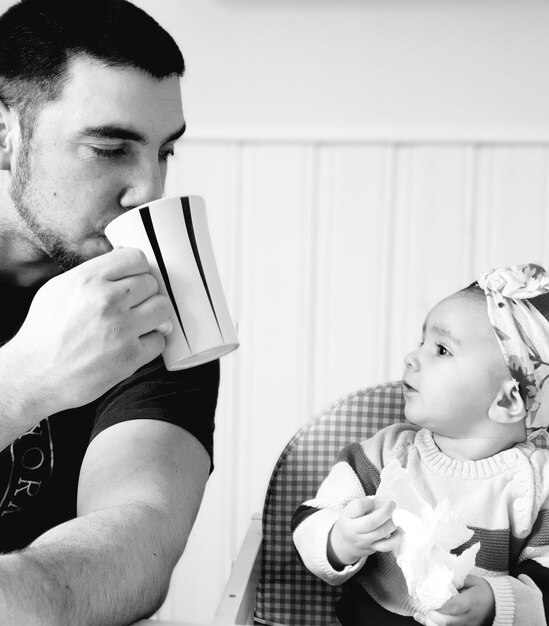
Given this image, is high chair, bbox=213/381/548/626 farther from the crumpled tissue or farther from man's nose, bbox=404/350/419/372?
the crumpled tissue

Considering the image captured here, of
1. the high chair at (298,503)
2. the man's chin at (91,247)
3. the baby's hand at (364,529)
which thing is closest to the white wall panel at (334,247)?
the high chair at (298,503)

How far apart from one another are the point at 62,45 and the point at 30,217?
0.74ft

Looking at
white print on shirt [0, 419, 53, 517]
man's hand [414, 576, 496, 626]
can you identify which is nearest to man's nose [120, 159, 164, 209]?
white print on shirt [0, 419, 53, 517]

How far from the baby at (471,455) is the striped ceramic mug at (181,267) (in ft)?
0.96

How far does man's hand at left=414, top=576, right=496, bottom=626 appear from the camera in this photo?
88 cm

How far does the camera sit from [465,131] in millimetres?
1725

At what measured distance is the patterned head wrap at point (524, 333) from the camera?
105 cm

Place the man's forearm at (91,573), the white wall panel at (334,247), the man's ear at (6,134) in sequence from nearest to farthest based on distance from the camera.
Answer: the man's forearm at (91,573) < the man's ear at (6,134) < the white wall panel at (334,247)

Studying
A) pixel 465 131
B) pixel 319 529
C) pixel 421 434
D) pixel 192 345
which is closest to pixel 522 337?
pixel 421 434

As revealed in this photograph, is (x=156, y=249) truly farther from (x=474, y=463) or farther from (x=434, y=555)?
(x=474, y=463)

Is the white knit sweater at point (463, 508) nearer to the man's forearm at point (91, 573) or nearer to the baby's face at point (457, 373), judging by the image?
the baby's face at point (457, 373)

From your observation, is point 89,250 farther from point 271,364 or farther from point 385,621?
point 271,364

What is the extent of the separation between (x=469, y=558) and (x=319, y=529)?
25cm

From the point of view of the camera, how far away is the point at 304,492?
1.15 m
